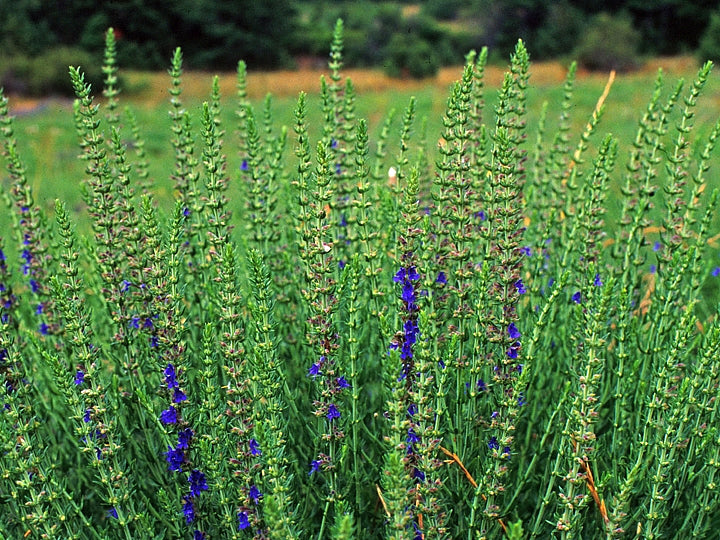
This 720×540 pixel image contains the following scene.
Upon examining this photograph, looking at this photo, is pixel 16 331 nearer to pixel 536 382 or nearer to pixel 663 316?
pixel 536 382

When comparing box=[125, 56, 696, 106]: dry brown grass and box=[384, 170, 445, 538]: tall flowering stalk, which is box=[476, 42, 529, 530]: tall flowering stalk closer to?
box=[384, 170, 445, 538]: tall flowering stalk

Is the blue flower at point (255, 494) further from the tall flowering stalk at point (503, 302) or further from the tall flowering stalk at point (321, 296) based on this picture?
the tall flowering stalk at point (503, 302)

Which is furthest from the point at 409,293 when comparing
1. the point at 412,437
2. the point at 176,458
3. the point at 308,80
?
the point at 308,80

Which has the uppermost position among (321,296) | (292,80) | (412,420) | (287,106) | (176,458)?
(321,296)

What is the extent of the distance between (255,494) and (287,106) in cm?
1745

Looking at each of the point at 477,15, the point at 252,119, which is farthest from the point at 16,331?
the point at 477,15

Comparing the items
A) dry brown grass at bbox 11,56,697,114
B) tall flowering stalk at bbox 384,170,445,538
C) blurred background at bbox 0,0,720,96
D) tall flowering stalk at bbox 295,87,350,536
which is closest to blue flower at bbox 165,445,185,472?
tall flowering stalk at bbox 295,87,350,536

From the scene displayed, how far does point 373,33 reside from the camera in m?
22.1

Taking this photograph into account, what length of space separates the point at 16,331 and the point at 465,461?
1.92 metres

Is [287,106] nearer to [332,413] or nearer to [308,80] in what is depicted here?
[308,80]

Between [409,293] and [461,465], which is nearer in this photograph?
[409,293]

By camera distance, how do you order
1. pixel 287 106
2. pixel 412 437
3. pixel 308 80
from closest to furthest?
pixel 412 437 → pixel 287 106 → pixel 308 80

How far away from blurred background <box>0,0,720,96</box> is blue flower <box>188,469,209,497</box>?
15.3m

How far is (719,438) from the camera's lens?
2.11m
